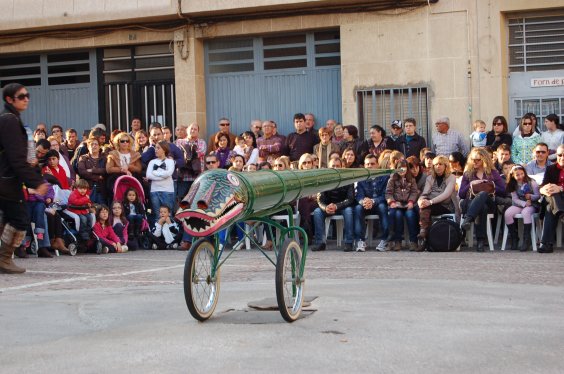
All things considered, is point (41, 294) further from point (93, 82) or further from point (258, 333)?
point (93, 82)

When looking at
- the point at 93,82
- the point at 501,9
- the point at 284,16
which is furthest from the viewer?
the point at 93,82

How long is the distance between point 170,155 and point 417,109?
5.14 metres

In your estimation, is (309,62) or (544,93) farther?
(309,62)

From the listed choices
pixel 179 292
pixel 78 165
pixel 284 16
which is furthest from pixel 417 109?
pixel 179 292

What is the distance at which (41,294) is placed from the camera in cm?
1111

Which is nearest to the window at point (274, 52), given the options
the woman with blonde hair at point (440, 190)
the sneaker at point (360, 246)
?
the woman with blonde hair at point (440, 190)

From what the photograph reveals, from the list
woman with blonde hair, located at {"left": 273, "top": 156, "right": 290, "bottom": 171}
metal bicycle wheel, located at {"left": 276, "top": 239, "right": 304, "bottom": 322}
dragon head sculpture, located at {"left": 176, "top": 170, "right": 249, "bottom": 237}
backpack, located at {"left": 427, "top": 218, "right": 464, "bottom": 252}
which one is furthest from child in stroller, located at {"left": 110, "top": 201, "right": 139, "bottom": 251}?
dragon head sculpture, located at {"left": 176, "top": 170, "right": 249, "bottom": 237}

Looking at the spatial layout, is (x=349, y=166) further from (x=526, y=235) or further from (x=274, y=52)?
(x=274, y=52)

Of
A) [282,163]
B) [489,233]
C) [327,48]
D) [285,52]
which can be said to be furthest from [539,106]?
[282,163]

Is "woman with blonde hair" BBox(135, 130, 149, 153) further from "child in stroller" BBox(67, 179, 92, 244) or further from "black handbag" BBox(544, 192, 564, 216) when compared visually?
"black handbag" BBox(544, 192, 564, 216)

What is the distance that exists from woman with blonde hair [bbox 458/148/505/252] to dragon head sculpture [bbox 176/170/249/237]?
9.17m

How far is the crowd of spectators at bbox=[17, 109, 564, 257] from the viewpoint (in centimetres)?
1709

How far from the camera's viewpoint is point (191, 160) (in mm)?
20297

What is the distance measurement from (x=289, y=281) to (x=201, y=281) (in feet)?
2.37
